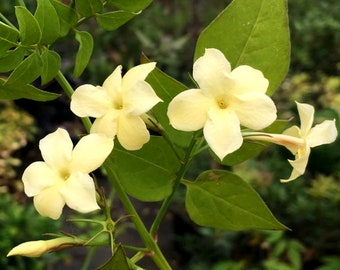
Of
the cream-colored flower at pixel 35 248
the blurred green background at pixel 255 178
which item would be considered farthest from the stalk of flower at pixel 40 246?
the blurred green background at pixel 255 178

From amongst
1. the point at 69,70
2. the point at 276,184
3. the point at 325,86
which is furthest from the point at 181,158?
the point at 69,70

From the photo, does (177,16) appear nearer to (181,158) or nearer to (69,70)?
(69,70)

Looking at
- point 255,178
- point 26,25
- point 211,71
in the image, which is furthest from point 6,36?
point 255,178

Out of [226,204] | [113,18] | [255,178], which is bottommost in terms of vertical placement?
[255,178]

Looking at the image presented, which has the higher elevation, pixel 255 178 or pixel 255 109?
pixel 255 109

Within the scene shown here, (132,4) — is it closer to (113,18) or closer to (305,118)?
(113,18)
